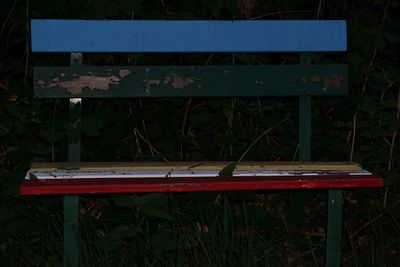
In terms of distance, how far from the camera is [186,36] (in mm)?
3193

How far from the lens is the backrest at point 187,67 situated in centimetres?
311

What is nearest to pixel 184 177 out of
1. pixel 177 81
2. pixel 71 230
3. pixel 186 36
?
pixel 71 230

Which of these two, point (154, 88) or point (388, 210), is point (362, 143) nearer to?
point (388, 210)

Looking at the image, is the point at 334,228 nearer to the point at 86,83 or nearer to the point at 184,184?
the point at 184,184

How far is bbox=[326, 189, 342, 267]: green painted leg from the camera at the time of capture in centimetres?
288

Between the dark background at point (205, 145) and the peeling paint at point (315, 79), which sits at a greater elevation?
the peeling paint at point (315, 79)

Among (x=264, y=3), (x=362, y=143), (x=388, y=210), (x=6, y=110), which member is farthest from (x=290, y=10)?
(x=6, y=110)

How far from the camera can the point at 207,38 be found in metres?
3.21

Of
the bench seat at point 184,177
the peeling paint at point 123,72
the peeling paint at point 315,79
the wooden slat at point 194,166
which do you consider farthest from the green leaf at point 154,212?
the peeling paint at point 315,79

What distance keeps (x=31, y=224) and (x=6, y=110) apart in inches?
19.8

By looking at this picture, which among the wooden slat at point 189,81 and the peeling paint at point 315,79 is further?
the peeling paint at point 315,79

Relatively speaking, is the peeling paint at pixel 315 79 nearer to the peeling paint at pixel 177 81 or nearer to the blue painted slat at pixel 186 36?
the blue painted slat at pixel 186 36

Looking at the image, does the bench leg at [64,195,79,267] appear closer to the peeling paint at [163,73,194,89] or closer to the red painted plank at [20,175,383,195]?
the red painted plank at [20,175,383,195]

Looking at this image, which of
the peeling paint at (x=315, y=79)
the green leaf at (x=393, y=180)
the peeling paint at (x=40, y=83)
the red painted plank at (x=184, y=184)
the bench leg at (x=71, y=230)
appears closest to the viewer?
the red painted plank at (x=184, y=184)
